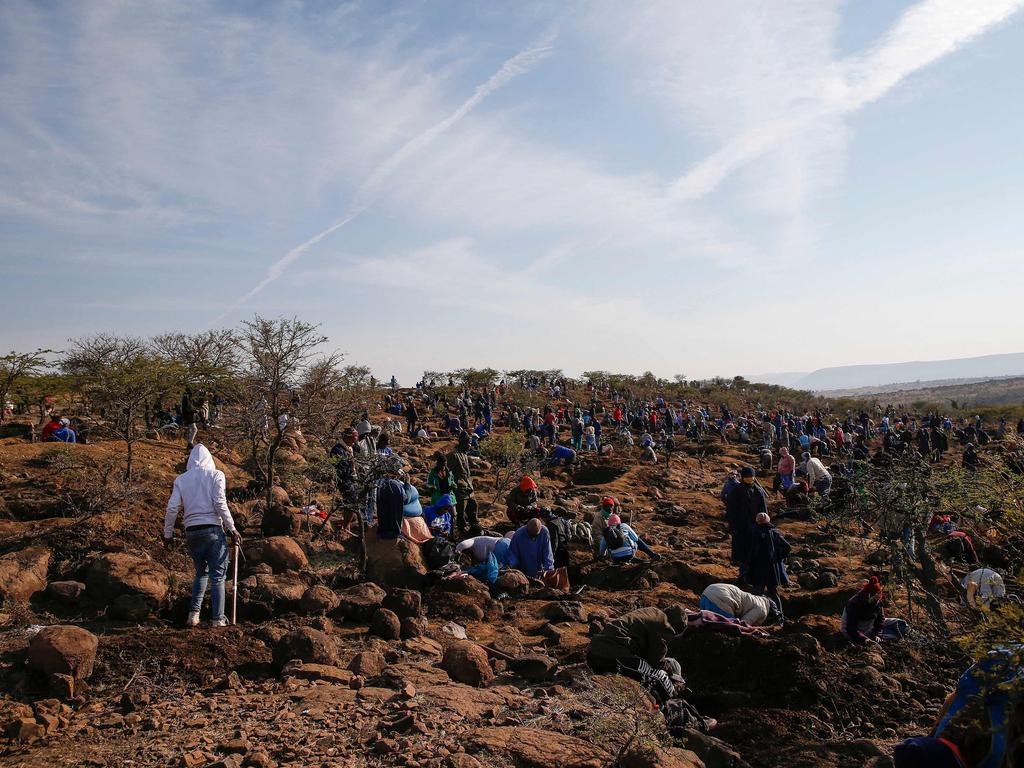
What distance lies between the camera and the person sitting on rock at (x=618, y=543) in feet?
32.1

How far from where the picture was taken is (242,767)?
11.7 feet

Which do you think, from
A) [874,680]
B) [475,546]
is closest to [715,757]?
[874,680]

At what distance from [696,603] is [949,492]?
10.7 ft

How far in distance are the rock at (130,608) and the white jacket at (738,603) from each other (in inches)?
208

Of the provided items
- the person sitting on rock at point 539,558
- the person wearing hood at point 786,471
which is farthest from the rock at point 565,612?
the person wearing hood at point 786,471

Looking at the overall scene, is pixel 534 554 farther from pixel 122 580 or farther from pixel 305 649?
pixel 122 580

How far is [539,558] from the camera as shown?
8812 millimetres

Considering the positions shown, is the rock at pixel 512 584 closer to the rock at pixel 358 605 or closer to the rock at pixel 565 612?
the rock at pixel 565 612

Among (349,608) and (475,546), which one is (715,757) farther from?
(475,546)

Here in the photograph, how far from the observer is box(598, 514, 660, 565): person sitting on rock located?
32.1 ft

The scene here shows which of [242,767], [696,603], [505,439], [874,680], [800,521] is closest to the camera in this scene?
[242,767]

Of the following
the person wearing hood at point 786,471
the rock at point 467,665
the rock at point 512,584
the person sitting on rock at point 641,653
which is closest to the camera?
the person sitting on rock at point 641,653

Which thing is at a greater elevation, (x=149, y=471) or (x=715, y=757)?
(x=149, y=471)

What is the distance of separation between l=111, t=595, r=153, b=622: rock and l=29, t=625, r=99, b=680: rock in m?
1.40
